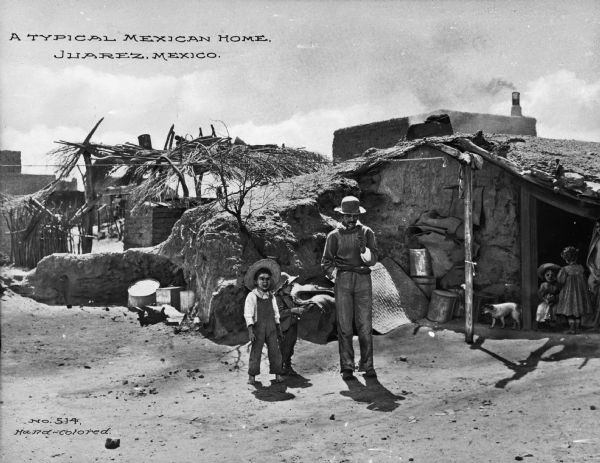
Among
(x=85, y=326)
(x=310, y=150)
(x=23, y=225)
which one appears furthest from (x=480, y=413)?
(x=23, y=225)

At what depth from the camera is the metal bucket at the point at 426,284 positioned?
1098 centimetres

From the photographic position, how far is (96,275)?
42.1 feet

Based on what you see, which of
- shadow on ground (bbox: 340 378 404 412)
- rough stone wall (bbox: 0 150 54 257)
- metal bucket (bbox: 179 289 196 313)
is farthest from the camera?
rough stone wall (bbox: 0 150 54 257)

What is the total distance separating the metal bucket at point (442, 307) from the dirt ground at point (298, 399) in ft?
0.72

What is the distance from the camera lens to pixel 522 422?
665 cm

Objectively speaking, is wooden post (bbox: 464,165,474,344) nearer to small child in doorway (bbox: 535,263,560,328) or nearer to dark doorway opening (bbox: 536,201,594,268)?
small child in doorway (bbox: 535,263,560,328)

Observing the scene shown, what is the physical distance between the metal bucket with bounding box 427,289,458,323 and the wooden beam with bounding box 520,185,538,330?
98 cm

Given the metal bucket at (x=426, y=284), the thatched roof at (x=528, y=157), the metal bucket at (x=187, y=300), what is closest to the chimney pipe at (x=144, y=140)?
the metal bucket at (x=187, y=300)

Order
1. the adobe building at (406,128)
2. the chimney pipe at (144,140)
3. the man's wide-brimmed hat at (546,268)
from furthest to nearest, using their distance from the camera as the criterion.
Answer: the chimney pipe at (144,140), the adobe building at (406,128), the man's wide-brimmed hat at (546,268)

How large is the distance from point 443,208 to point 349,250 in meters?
3.30

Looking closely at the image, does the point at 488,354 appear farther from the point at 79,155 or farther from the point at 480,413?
the point at 79,155

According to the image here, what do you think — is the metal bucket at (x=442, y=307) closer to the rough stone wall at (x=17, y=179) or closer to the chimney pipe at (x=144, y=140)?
the chimney pipe at (x=144, y=140)

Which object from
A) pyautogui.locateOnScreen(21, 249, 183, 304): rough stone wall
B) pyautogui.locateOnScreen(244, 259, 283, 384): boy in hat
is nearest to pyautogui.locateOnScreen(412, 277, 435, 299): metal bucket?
pyautogui.locateOnScreen(244, 259, 283, 384): boy in hat

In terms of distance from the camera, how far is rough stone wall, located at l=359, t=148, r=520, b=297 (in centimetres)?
1094
